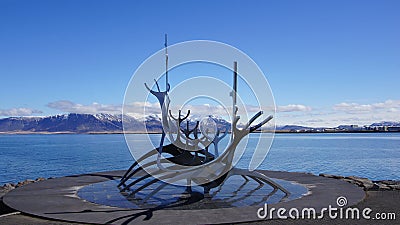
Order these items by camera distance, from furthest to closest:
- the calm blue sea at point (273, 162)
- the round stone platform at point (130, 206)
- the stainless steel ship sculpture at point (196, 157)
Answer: the calm blue sea at point (273, 162)
the stainless steel ship sculpture at point (196, 157)
the round stone platform at point (130, 206)

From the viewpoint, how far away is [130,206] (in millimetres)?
11859

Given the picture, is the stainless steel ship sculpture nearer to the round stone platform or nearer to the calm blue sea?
the round stone platform

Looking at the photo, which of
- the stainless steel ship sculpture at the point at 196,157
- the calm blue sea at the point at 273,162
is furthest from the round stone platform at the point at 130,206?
the calm blue sea at the point at 273,162

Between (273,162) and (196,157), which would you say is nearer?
(196,157)

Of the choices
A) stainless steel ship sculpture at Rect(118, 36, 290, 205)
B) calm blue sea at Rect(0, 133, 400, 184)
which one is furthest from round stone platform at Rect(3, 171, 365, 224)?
calm blue sea at Rect(0, 133, 400, 184)

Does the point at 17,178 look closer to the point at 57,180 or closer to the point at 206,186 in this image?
the point at 57,180

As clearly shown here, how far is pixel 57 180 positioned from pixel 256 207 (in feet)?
29.3

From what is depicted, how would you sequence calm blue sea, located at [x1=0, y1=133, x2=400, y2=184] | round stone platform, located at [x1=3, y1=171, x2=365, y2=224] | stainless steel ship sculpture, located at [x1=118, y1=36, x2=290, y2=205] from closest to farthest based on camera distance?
round stone platform, located at [x1=3, y1=171, x2=365, y2=224], stainless steel ship sculpture, located at [x1=118, y1=36, x2=290, y2=205], calm blue sea, located at [x1=0, y1=133, x2=400, y2=184]

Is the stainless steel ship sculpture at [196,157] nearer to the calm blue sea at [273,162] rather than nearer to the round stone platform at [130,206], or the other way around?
the round stone platform at [130,206]

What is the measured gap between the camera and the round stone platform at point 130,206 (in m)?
10.2

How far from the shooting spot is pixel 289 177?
699 inches

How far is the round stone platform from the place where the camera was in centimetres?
1023

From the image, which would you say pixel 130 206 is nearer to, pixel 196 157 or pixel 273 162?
pixel 196 157

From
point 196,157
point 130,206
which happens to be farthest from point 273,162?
point 130,206
